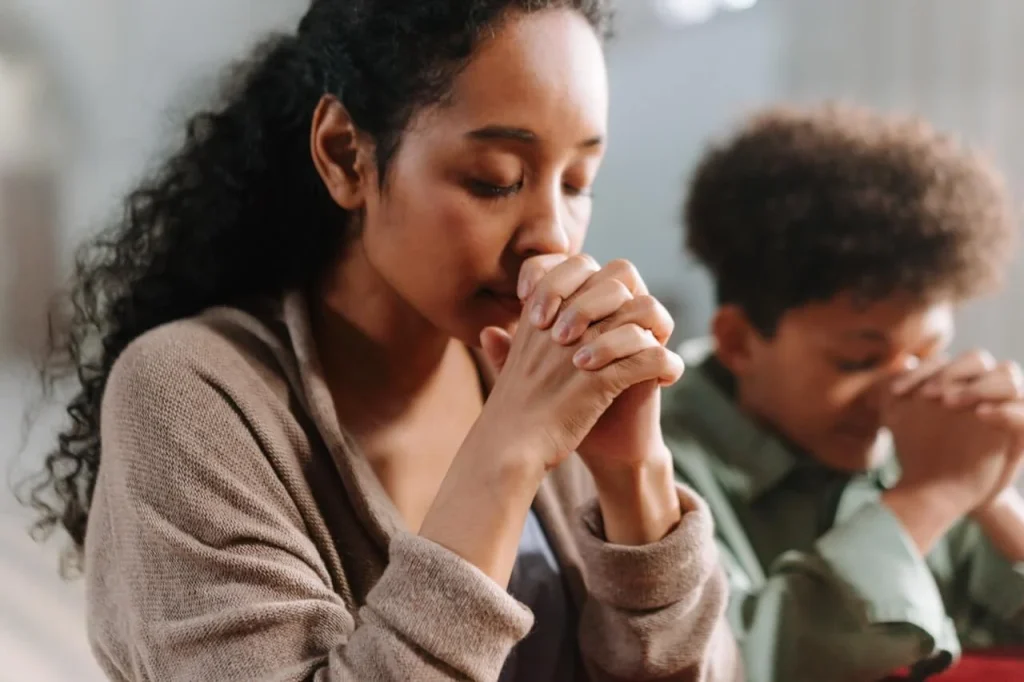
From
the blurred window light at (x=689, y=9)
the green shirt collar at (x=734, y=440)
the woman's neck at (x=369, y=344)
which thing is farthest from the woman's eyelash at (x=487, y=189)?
the blurred window light at (x=689, y=9)

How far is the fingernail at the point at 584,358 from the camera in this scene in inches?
21.6

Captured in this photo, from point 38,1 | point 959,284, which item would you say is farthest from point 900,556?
point 38,1

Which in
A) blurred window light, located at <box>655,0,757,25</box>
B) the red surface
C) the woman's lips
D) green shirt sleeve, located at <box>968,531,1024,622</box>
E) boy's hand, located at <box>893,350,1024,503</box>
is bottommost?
the red surface

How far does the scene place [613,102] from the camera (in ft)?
3.84

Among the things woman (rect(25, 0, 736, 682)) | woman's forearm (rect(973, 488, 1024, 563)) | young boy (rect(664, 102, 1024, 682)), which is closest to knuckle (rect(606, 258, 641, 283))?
woman (rect(25, 0, 736, 682))

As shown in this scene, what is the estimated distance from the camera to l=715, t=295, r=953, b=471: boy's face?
0.92 meters

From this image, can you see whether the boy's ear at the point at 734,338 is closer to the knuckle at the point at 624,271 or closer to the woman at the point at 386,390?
the woman at the point at 386,390

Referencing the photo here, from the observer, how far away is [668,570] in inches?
24.8

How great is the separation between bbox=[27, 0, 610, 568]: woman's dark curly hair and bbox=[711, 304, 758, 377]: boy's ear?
0.40 metres

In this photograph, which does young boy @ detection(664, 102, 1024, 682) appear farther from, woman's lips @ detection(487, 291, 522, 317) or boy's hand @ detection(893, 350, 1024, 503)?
woman's lips @ detection(487, 291, 522, 317)

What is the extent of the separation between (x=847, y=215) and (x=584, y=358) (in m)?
0.53

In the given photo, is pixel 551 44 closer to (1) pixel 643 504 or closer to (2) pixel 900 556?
(1) pixel 643 504

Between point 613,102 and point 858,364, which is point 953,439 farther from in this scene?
point 613,102

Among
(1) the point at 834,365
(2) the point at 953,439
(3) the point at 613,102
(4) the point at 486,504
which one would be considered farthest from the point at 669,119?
(4) the point at 486,504
